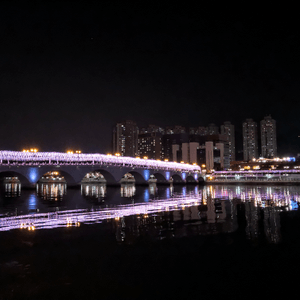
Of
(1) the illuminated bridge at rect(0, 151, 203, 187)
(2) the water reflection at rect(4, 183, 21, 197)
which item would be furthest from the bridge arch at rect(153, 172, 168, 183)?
(2) the water reflection at rect(4, 183, 21, 197)

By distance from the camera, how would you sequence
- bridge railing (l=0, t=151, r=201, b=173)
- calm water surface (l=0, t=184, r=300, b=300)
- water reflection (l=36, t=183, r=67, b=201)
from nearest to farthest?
1. calm water surface (l=0, t=184, r=300, b=300)
2. water reflection (l=36, t=183, r=67, b=201)
3. bridge railing (l=0, t=151, r=201, b=173)

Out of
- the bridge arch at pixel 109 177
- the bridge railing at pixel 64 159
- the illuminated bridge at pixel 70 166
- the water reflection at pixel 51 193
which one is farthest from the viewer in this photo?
the bridge arch at pixel 109 177

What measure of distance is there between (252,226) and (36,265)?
1153cm

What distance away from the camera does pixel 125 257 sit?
10602mm

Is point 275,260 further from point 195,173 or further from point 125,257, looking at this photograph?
point 195,173

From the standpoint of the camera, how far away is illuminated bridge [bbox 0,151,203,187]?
53.8 m

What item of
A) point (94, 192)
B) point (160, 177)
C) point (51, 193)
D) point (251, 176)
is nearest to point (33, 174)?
point (51, 193)

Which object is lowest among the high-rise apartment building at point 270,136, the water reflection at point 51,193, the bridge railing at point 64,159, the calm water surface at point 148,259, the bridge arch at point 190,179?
the calm water surface at point 148,259

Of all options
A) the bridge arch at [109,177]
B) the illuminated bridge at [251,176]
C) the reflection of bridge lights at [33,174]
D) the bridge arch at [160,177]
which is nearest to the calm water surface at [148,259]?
the reflection of bridge lights at [33,174]

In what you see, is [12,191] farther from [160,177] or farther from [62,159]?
[160,177]

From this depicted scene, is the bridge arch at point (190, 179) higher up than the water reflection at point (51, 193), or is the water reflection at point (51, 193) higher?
the bridge arch at point (190, 179)

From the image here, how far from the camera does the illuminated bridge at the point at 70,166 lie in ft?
176

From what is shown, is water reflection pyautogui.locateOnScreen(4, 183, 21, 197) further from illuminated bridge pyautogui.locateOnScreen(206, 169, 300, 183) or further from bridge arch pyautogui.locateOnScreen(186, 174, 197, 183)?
illuminated bridge pyautogui.locateOnScreen(206, 169, 300, 183)

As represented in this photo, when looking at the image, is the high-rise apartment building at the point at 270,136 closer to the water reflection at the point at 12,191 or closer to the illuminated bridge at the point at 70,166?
the illuminated bridge at the point at 70,166
